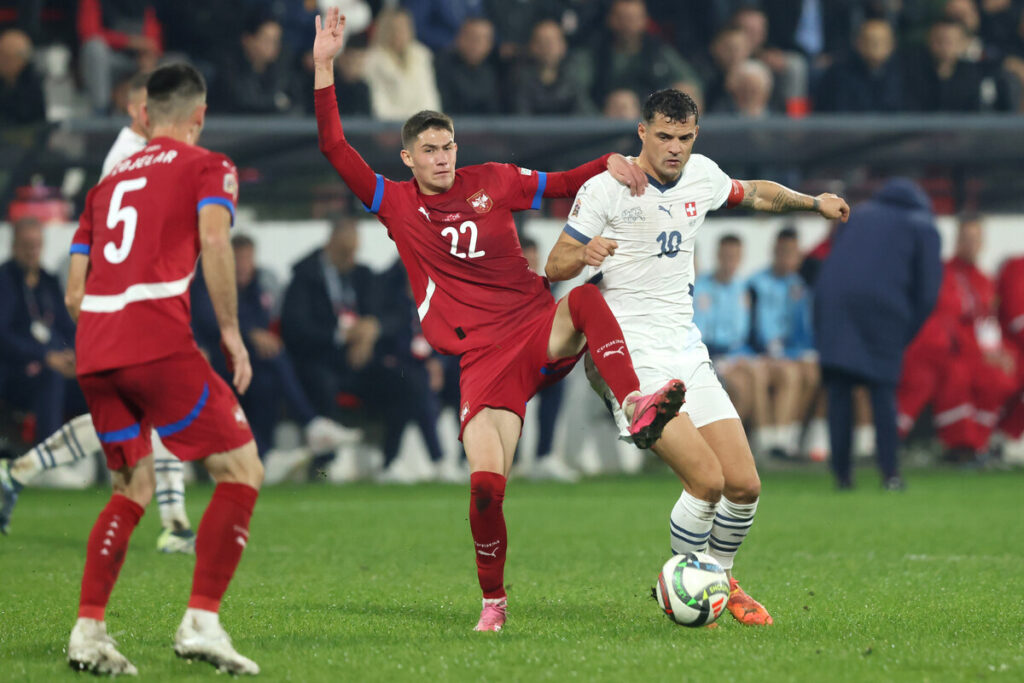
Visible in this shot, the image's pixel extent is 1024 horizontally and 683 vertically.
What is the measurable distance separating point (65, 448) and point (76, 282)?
3.58 m

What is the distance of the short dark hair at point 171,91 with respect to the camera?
517 cm

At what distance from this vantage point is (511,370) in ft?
21.2

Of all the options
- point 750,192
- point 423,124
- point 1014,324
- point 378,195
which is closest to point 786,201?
point 750,192

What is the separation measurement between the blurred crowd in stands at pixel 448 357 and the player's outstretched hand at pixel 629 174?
5641 mm

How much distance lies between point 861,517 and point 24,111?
8647mm

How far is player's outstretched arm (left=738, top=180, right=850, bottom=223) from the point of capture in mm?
6637

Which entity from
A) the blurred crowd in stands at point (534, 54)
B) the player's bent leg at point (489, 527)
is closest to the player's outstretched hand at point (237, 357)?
the player's bent leg at point (489, 527)

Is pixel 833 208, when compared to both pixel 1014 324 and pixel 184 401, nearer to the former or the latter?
pixel 184 401

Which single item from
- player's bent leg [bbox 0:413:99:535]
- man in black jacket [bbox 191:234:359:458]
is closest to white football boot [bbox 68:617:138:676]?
player's bent leg [bbox 0:413:99:535]

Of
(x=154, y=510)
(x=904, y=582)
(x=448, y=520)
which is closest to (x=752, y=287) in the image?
(x=448, y=520)

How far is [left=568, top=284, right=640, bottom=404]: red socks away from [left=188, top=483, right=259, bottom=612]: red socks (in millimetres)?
1672

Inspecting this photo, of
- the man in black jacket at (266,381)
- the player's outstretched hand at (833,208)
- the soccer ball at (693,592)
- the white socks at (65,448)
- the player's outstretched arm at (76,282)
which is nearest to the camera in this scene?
the player's outstretched arm at (76,282)

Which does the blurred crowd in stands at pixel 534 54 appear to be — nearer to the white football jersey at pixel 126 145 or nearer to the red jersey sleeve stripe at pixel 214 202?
the white football jersey at pixel 126 145

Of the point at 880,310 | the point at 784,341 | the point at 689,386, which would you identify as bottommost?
the point at 784,341
